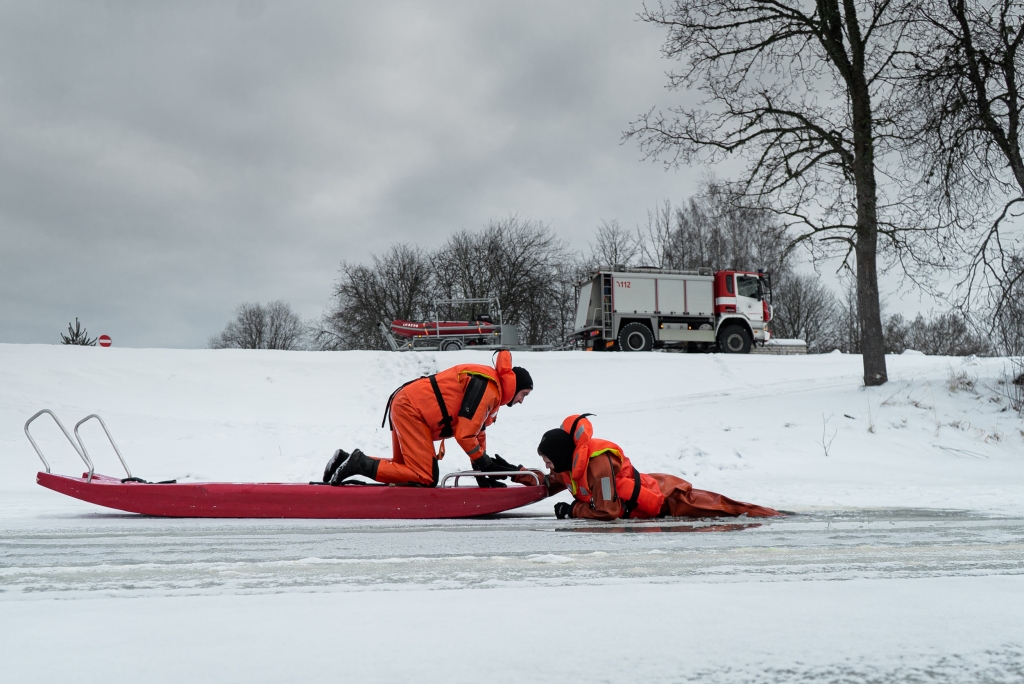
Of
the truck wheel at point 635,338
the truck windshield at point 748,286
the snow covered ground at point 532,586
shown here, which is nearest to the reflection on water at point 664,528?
the snow covered ground at point 532,586

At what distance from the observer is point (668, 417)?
1412cm

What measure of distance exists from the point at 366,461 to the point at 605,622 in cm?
425

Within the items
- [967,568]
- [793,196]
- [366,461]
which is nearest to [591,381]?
[793,196]

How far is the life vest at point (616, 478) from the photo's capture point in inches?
222

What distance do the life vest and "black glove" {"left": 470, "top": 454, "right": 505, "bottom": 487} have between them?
0.79 meters

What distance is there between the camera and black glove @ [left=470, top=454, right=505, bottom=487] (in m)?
6.31

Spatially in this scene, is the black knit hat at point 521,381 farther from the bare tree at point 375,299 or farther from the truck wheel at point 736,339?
the bare tree at point 375,299

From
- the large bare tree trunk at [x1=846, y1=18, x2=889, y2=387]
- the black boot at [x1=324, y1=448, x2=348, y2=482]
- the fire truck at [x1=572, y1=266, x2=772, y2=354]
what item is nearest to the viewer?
the black boot at [x1=324, y1=448, x2=348, y2=482]

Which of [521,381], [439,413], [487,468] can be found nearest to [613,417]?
[487,468]

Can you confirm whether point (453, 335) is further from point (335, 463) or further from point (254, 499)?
point (254, 499)

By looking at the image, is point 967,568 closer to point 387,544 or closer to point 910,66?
point 387,544

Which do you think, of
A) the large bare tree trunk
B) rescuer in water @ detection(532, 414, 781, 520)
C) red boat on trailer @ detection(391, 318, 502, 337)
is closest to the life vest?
rescuer in water @ detection(532, 414, 781, 520)

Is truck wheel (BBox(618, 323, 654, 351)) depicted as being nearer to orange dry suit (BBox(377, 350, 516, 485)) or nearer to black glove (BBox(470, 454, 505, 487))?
black glove (BBox(470, 454, 505, 487))

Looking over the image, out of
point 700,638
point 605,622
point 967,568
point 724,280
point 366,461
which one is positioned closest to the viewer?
point 700,638
